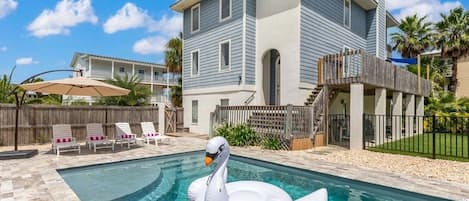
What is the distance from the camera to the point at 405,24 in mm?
25281

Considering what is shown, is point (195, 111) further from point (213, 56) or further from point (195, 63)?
point (213, 56)

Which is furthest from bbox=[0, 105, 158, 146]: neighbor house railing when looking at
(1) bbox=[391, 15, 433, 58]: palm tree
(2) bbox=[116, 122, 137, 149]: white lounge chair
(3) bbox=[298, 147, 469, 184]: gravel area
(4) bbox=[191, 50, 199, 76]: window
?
(1) bbox=[391, 15, 433, 58]: palm tree

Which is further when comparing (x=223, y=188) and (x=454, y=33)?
(x=454, y=33)

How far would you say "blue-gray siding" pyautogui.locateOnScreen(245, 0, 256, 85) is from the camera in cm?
1473

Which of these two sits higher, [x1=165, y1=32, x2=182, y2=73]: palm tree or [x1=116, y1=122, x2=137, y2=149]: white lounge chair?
[x1=165, y1=32, x2=182, y2=73]: palm tree

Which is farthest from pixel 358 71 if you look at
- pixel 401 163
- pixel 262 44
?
pixel 262 44

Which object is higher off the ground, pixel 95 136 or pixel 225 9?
pixel 225 9

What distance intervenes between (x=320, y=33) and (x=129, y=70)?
26607 millimetres

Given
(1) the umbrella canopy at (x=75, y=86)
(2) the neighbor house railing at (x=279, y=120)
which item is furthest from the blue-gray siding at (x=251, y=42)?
(1) the umbrella canopy at (x=75, y=86)

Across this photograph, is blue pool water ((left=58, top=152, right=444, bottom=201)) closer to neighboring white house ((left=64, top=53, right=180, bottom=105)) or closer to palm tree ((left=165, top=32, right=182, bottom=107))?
palm tree ((left=165, top=32, right=182, bottom=107))

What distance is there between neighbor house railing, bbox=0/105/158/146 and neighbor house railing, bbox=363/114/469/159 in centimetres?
1175

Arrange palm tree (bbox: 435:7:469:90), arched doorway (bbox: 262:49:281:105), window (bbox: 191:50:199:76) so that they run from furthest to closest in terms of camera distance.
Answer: palm tree (bbox: 435:7:469:90)
window (bbox: 191:50:199:76)
arched doorway (bbox: 262:49:281:105)

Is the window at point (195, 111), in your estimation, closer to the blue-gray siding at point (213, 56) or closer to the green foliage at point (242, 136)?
the blue-gray siding at point (213, 56)

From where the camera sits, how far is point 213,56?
16.5m
